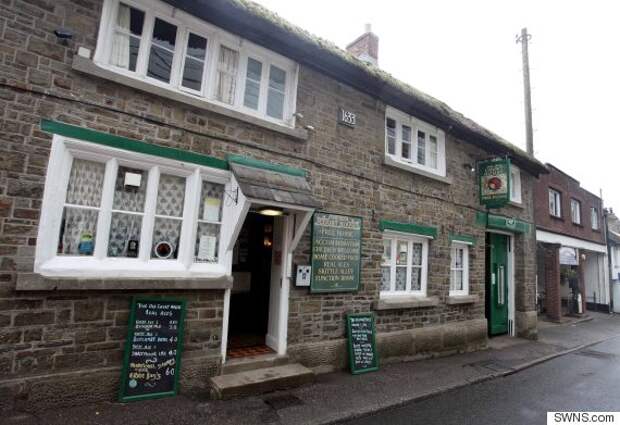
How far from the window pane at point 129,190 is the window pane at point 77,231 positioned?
0.33 m

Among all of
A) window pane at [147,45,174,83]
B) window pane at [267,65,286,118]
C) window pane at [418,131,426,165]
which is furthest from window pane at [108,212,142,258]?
window pane at [418,131,426,165]

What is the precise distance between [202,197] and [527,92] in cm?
1561

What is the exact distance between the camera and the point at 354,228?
679cm

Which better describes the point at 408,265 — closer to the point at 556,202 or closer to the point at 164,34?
the point at 164,34

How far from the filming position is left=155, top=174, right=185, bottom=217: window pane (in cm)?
502

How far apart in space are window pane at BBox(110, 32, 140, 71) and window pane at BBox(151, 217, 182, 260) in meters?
2.18

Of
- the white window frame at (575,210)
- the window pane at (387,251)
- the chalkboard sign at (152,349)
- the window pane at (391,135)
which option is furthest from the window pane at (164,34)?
the white window frame at (575,210)

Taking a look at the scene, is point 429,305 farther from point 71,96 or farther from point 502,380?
point 71,96

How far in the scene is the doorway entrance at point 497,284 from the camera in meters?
10.6

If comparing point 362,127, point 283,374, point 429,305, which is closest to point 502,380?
point 429,305

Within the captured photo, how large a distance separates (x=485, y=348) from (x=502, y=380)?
2.49m

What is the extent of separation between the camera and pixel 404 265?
7891 mm

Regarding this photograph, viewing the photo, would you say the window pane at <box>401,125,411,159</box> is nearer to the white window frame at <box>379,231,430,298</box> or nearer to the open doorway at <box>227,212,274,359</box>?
the white window frame at <box>379,231,430,298</box>

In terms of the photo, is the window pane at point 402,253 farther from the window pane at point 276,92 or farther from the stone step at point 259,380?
the window pane at point 276,92
